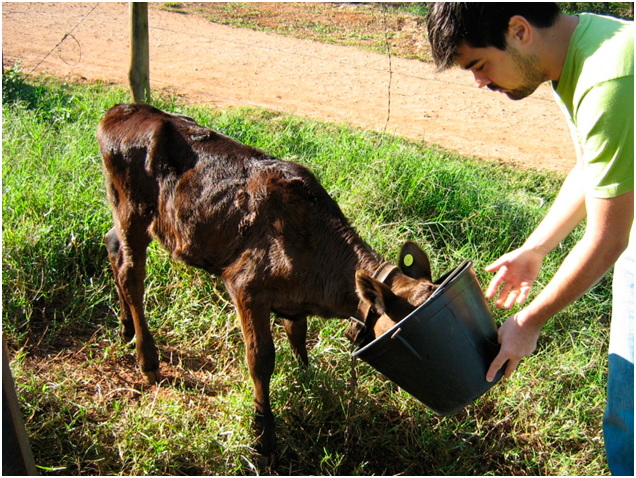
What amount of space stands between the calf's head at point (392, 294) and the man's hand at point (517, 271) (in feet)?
1.15

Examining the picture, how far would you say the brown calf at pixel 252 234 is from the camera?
143 inches

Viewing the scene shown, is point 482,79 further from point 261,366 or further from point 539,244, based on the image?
point 261,366

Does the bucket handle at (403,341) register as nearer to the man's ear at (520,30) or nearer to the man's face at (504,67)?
the man's face at (504,67)

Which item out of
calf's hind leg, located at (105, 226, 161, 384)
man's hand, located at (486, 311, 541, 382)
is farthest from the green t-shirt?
calf's hind leg, located at (105, 226, 161, 384)

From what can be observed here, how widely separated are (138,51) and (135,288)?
10.9 feet

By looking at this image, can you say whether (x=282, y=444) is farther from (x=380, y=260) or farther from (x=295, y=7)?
(x=295, y=7)

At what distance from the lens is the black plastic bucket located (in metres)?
2.77

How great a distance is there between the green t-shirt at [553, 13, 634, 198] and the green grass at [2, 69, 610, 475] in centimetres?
210

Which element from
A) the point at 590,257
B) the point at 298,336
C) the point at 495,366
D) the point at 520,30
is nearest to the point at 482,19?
the point at 520,30

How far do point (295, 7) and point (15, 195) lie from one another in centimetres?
1115

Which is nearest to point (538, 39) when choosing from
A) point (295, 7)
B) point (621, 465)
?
point (621, 465)

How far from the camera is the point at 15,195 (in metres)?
5.03

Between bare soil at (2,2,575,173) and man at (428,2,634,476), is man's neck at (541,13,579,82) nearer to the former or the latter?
man at (428,2,634,476)

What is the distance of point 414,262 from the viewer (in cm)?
353
